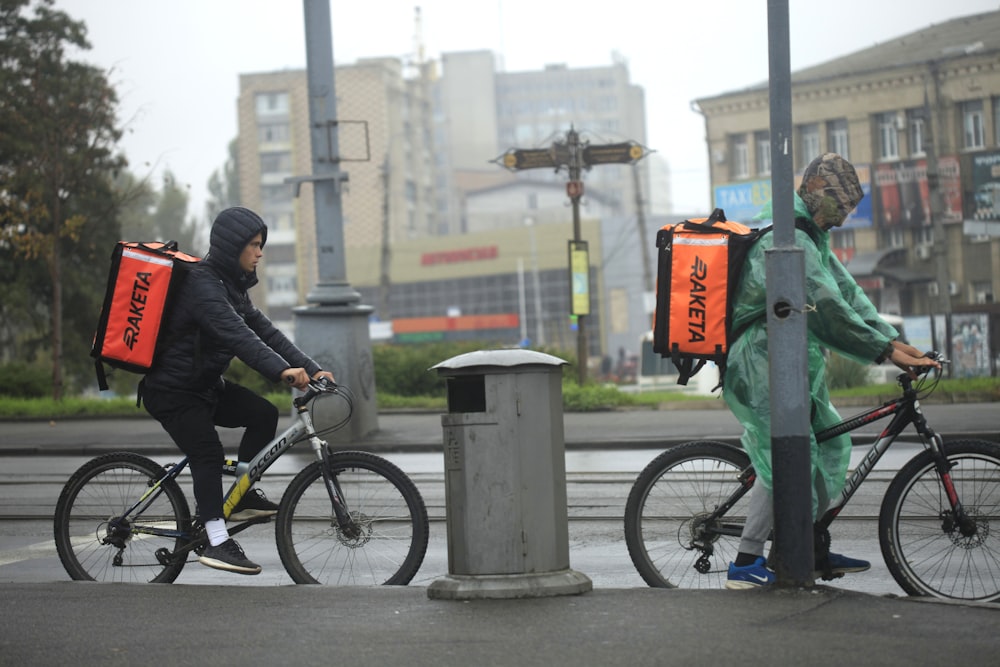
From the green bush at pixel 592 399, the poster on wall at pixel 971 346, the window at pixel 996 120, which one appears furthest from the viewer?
the window at pixel 996 120

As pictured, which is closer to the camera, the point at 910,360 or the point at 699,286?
the point at 910,360

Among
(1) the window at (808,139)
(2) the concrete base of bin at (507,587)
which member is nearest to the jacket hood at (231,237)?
(2) the concrete base of bin at (507,587)

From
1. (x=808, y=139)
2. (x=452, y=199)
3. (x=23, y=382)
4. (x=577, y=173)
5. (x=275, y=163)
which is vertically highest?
(x=275, y=163)

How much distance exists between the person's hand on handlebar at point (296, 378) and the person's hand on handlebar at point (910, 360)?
2507 mm

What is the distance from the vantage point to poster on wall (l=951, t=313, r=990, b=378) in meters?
32.2

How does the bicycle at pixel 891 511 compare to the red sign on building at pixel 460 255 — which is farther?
the red sign on building at pixel 460 255

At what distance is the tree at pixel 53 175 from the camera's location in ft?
81.5

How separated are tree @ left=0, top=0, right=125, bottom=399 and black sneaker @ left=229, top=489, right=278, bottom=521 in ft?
60.4

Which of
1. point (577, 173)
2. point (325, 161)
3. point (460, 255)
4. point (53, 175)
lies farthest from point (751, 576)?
point (460, 255)

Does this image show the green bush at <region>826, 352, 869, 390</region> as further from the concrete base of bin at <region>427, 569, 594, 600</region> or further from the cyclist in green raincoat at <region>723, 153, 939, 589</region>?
the concrete base of bin at <region>427, 569, 594, 600</region>

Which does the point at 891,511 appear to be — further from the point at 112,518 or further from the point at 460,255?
the point at 460,255

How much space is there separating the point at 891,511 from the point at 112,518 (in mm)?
3519

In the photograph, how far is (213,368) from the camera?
6.54 metres

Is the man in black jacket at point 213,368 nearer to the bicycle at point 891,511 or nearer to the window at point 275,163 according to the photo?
the bicycle at point 891,511
